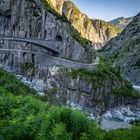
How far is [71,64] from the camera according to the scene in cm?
10944

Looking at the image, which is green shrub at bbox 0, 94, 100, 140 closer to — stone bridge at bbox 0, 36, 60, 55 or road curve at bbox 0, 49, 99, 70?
road curve at bbox 0, 49, 99, 70

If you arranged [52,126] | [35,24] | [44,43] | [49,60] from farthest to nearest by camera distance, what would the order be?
[35,24]
[44,43]
[49,60]
[52,126]

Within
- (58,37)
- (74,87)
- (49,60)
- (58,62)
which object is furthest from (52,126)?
(58,37)

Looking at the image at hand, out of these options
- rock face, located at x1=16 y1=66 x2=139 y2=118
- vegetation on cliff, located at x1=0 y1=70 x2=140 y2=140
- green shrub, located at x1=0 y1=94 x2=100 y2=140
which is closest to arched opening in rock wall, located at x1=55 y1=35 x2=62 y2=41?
rock face, located at x1=16 y1=66 x2=139 y2=118

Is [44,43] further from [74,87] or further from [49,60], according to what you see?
[74,87]

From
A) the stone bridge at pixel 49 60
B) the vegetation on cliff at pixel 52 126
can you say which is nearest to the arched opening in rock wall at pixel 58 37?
the stone bridge at pixel 49 60

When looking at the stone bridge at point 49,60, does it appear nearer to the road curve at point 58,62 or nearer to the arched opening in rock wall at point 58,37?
the road curve at point 58,62

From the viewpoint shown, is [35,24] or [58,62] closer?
[58,62]

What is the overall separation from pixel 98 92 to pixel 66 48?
61.8 ft

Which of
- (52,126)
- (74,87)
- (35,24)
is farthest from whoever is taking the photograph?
(35,24)

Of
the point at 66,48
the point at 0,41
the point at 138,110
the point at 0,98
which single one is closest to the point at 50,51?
the point at 66,48

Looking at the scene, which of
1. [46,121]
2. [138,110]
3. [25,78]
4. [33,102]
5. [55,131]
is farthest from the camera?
[138,110]

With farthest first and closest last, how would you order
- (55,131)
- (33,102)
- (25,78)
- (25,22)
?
1. (25,22)
2. (25,78)
3. (33,102)
4. (55,131)

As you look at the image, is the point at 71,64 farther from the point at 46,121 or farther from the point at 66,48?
the point at 46,121
